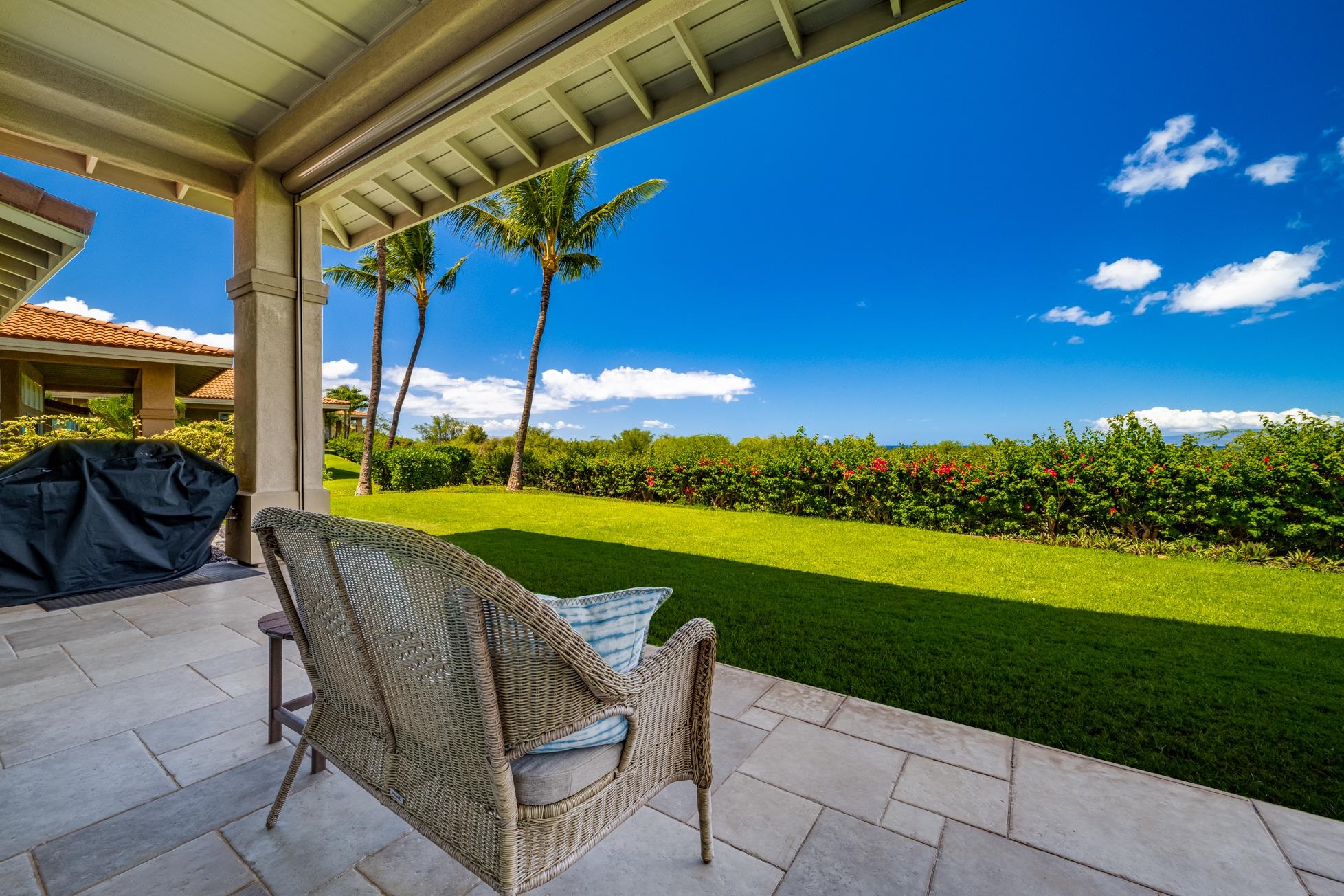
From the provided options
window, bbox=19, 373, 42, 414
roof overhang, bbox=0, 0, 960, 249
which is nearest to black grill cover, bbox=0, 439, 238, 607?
roof overhang, bbox=0, 0, 960, 249

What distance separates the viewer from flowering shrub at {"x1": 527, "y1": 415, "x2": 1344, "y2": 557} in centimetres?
564

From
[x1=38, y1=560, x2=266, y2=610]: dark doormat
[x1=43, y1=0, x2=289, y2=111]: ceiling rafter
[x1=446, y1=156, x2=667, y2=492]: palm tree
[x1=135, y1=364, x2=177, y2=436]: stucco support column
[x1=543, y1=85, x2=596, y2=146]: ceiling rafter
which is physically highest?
[x1=446, y1=156, x2=667, y2=492]: palm tree

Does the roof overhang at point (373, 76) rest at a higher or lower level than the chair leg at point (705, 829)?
higher

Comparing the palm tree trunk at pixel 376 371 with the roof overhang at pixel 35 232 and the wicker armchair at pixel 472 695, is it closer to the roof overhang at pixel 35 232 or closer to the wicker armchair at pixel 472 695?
the roof overhang at pixel 35 232

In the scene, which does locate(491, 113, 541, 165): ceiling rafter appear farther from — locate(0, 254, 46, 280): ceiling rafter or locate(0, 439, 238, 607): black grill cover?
locate(0, 254, 46, 280): ceiling rafter

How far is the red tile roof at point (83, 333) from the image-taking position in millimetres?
7922

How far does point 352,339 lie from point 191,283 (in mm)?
12736

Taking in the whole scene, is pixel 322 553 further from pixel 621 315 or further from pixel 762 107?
pixel 621 315

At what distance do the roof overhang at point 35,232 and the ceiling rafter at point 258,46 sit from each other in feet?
6.95

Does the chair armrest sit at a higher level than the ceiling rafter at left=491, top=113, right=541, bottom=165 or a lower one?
lower

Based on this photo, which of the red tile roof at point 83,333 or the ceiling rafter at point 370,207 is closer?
the ceiling rafter at point 370,207

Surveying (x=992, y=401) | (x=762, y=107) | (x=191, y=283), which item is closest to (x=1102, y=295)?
(x=992, y=401)

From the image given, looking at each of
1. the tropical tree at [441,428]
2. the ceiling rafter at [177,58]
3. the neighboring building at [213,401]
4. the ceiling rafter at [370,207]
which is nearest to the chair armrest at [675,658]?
the ceiling rafter at [177,58]

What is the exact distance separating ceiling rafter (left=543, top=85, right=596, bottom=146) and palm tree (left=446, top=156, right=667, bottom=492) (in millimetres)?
10555
